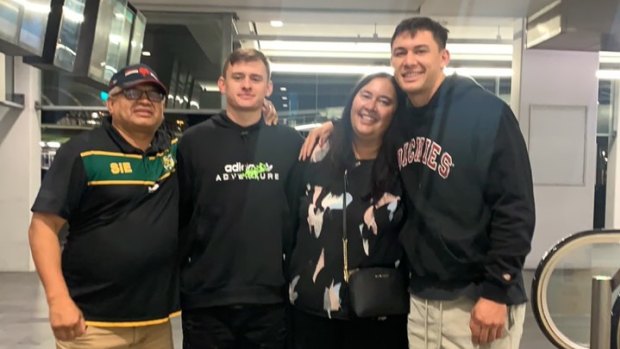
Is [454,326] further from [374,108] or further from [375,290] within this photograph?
[374,108]

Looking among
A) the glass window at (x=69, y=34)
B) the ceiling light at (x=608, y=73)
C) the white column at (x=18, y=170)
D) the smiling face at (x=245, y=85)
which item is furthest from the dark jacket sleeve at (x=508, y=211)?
the ceiling light at (x=608, y=73)

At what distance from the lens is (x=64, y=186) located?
2.06m

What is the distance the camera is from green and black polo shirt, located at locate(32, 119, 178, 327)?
6.91ft

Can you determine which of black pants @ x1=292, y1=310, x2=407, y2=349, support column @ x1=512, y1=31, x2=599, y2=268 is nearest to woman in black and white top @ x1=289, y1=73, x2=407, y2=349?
black pants @ x1=292, y1=310, x2=407, y2=349

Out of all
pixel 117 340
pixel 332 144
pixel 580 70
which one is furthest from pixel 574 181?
pixel 117 340

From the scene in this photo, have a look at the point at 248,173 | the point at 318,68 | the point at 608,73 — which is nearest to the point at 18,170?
the point at 318,68

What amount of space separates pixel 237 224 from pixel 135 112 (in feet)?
1.78

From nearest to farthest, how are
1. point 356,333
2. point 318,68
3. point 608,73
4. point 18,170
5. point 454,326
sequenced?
point 454,326 → point 356,333 → point 18,170 → point 608,73 → point 318,68

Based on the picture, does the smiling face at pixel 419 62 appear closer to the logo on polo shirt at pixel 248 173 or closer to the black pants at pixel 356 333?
the logo on polo shirt at pixel 248 173

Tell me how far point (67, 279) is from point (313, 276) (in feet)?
2.84

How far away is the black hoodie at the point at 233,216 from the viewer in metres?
2.29

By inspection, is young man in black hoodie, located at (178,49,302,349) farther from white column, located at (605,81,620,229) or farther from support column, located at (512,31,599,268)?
white column, located at (605,81,620,229)

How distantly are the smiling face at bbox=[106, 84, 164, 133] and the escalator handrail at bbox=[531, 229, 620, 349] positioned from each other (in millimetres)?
1868

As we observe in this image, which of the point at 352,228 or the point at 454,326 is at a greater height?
the point at 352,228
